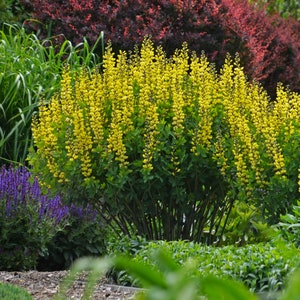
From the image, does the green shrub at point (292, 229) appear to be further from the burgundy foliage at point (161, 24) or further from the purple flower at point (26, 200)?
the burgundy foliage at point (161, 24)

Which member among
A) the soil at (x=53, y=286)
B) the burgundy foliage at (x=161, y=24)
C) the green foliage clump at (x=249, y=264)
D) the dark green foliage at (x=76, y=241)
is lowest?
the dark green foliage at (x=76, y=241)

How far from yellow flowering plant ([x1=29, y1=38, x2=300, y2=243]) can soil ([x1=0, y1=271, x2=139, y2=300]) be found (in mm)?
710

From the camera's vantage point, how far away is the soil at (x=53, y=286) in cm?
502

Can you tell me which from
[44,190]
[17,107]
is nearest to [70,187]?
[44,190]

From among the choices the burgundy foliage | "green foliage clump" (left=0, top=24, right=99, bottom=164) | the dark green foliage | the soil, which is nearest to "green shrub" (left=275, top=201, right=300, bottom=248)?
the soil

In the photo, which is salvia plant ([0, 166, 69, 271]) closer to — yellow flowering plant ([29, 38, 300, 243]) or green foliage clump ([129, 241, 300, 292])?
yellow flowering plant ([29, 38, 300, 243])

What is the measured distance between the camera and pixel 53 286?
537 cm

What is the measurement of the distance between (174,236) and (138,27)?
470 cm

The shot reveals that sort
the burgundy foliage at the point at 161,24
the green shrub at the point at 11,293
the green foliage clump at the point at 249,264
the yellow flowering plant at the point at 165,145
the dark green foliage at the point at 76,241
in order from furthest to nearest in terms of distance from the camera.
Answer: the burgundy foliage at the point at 161,24
the dark green foliage at the point at 76,241
the yellow flowering plant at the point at 165,145
the green foliage clump at the point at 249,264
the green shrub at the point at 11,293

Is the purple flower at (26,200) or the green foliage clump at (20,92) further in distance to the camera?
the green foliage clump at (20,92)

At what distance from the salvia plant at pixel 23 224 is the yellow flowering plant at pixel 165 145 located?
185mm

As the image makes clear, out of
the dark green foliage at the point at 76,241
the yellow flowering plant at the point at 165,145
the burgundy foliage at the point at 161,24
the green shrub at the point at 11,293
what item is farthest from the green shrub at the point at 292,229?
the burgundy foliage at the point at 161,24

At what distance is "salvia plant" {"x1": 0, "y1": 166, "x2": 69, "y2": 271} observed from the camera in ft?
20.1

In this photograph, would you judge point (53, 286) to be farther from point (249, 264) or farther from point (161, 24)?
point (161, 24)
